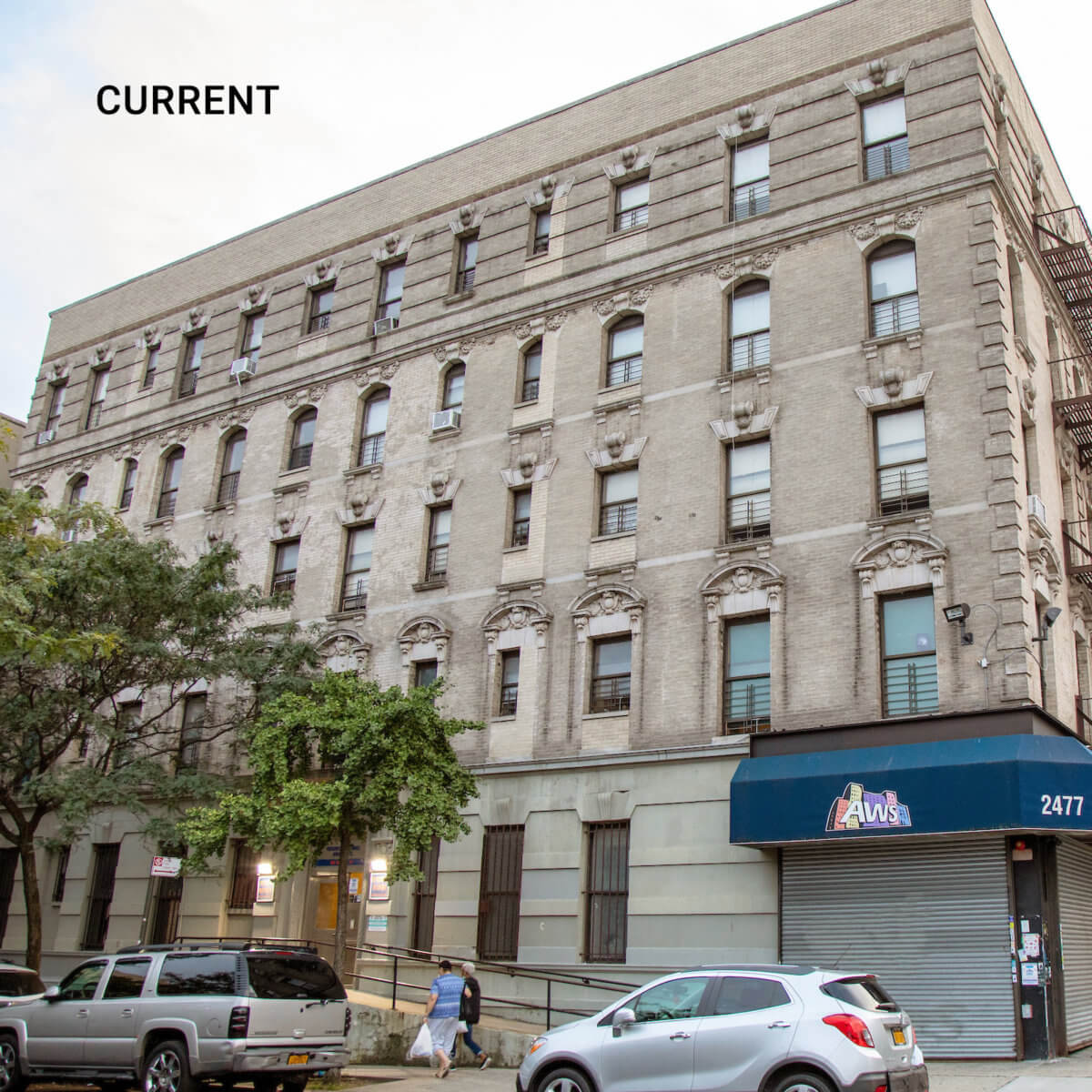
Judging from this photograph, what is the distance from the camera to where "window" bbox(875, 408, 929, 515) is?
21.4 m

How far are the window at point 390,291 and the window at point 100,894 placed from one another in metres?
15.1

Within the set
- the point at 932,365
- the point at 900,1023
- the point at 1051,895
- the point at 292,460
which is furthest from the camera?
the point at 292,460

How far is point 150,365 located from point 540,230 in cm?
1435

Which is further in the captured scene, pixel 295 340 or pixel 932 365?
pixel 295 340

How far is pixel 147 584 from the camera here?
2467 centimetres

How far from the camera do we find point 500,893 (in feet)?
76.8

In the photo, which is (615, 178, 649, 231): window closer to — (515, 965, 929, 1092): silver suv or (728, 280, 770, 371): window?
(728, 280, 770, 371): window

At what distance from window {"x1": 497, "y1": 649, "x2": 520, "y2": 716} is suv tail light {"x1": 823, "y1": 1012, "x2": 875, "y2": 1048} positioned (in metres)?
13.9

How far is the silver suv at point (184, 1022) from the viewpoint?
1398 cm

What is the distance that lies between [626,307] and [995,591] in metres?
10.7

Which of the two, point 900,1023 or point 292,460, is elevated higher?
point 292,460

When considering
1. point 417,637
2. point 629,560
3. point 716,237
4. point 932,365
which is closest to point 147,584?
point 417,637

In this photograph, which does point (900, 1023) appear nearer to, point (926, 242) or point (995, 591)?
point (995, 591)

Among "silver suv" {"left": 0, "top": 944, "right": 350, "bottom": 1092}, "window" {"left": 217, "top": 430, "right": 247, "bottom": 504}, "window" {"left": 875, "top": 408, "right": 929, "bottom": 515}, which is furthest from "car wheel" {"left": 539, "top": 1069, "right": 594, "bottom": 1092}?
"window" {"left": 217, "top": 430, "right": 247, "bottom": 504}
